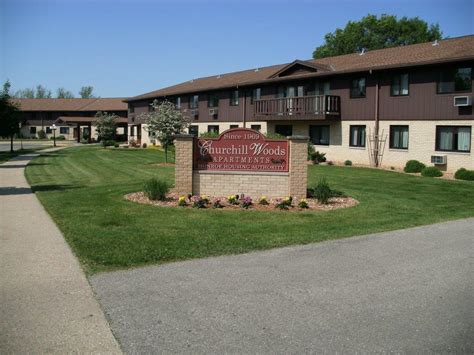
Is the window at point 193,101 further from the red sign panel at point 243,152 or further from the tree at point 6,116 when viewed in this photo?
the red sign panel at point 243,152

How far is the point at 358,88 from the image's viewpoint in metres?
28.3

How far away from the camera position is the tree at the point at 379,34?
6188 cm

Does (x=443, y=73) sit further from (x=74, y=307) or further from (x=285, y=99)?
(x=74, y=307)

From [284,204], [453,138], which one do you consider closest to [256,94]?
[453,138]

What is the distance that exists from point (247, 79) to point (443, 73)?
17343mm

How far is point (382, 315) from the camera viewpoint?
17.5 feet

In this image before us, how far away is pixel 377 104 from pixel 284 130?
28.5ft

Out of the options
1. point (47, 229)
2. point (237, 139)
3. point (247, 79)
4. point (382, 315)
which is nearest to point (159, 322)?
point (382, 315)

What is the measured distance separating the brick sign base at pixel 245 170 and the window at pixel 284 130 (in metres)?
20.4

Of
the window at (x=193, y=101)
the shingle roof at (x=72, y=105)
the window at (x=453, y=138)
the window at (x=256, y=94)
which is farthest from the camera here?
the shingle roof at (x=72, y=105)

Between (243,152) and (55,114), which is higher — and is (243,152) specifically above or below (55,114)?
below

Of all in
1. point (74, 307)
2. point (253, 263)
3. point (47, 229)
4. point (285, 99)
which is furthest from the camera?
point (285, 99)

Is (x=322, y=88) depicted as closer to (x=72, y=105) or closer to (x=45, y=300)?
Result: (x=45, y=300)

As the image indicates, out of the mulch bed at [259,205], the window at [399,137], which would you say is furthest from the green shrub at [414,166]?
the mulch bed at [259,205]
